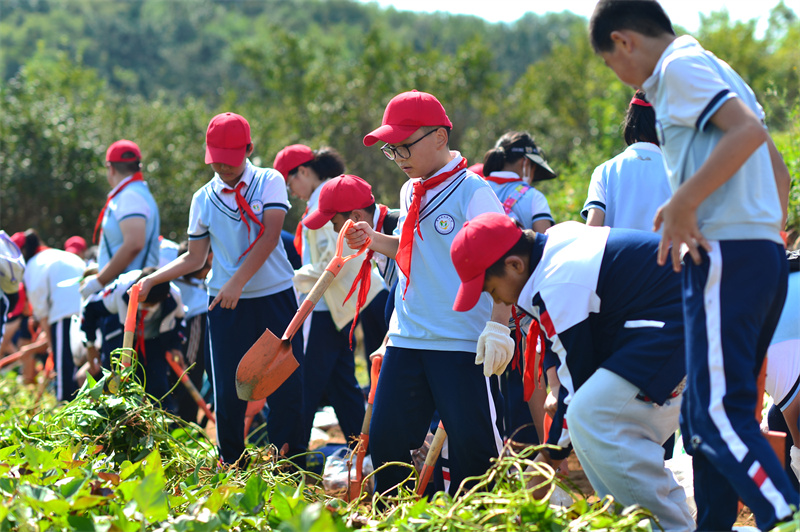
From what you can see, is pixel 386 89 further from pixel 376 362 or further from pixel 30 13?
pixel 30 13

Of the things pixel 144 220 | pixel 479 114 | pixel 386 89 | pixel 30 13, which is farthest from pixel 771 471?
pixel 30 13

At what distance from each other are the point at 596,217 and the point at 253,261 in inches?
68.6

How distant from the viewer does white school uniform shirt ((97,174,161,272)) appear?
17.2ft

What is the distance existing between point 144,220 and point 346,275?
1.49 m

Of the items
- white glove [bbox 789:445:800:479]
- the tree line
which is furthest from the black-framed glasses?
the tree line

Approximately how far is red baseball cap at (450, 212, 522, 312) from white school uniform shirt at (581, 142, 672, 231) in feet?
3.37

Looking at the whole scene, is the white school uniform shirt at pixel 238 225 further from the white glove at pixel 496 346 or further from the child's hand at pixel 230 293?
the white glove at pixel 496 346

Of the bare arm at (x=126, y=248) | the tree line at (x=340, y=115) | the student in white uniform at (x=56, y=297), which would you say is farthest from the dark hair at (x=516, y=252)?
the student in white uniform at (x=56, y=297)

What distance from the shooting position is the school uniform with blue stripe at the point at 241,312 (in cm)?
408

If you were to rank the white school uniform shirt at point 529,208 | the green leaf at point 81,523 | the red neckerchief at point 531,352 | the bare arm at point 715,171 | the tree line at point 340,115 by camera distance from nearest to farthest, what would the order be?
the bare arm at point 715,171 → the green leaf at point 81,523 → the red neckerchief at point 531,352 → the white school uniform shirt at point 529,208 → the tree line at point 340,115

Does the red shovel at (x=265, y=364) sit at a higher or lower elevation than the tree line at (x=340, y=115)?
lower

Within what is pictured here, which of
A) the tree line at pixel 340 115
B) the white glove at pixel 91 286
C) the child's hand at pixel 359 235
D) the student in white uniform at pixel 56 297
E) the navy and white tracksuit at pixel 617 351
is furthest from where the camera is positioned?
the tree line at pixel 340 115

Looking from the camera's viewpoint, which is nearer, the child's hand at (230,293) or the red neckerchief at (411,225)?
the red neckerchief at (411,225)

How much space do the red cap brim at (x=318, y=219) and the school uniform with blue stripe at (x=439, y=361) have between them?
0.89 m
